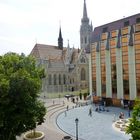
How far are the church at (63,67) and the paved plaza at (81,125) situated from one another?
3111cm

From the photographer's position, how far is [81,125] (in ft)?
120

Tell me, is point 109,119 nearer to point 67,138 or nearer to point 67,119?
point 67,119

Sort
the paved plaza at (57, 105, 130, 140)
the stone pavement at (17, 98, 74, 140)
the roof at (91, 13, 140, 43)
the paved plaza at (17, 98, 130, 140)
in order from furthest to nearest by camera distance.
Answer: the roof at (91, 13, 140, 43) < the stone pavement at (17, 98, 74, 140) < the paved plaza at (17, 98, 130, 140) < the paved plaza at (57, 105, 130, 140)

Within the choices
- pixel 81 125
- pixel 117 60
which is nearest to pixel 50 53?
pixel 117 60

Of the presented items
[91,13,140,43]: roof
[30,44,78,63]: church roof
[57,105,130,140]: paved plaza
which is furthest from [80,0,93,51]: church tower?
[57,105,130,140]: paved plaza

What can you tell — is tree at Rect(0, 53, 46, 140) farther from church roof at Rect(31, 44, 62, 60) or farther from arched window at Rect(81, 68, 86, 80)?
arched window at Rect(81, 68, 86, 80)

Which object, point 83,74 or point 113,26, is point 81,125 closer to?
point 113,26

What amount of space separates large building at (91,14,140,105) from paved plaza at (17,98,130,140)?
400cm

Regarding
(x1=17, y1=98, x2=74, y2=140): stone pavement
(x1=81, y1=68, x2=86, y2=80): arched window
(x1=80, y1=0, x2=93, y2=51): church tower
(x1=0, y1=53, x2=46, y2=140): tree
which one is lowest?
(x1=17, y1=98, x2=74, y2=140): stone pavement

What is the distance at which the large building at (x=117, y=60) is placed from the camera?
48.2 metres

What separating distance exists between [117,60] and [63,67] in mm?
37149

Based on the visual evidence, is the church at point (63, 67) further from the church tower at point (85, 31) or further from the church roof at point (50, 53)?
the church tower at point (85, 31)

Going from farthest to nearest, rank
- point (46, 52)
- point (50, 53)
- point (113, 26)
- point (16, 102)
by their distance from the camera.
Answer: point (50, 53), point (46, 52), point (113, 26), point (16, 102)

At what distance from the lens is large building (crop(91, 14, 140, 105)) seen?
158 feet
